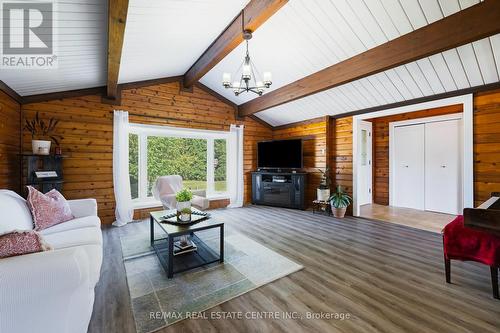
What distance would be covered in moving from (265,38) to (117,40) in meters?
2.05

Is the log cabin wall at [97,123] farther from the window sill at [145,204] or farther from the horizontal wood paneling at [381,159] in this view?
the horizontal wood paneling at [381,159]

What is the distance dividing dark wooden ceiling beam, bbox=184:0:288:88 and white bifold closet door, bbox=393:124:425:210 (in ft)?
15.4

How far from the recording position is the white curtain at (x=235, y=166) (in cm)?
576

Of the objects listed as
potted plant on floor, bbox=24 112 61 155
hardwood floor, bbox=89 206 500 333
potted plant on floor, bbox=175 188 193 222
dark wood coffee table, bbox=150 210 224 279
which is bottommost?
hardwood floor, bbox=89 206 500 333

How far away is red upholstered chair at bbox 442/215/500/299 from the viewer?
186 centimetres

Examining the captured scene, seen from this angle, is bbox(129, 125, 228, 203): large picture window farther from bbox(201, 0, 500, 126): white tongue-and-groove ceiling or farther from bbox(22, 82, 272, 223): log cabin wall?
bbox(201, 0, 500, 126): white tongue-and-groove ceiling

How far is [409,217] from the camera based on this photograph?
4.60 meters

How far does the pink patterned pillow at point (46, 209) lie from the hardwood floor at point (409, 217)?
5048 millimetres

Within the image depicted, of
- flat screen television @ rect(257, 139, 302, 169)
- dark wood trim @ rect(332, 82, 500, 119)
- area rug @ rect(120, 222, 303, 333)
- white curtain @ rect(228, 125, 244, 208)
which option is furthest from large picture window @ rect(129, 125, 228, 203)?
dark wood trim @ rect(332, 82, 500, 119)

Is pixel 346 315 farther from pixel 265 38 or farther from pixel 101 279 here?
pixel 265 38

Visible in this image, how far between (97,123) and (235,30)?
3081 millimetres

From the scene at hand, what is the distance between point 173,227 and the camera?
2475 mm

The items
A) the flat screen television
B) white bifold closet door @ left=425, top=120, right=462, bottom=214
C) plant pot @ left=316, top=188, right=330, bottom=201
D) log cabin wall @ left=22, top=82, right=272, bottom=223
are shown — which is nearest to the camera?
log cabin wall @ left=22, top=82, right=272, bottom=223

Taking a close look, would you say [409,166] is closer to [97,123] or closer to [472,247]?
[472,247]
